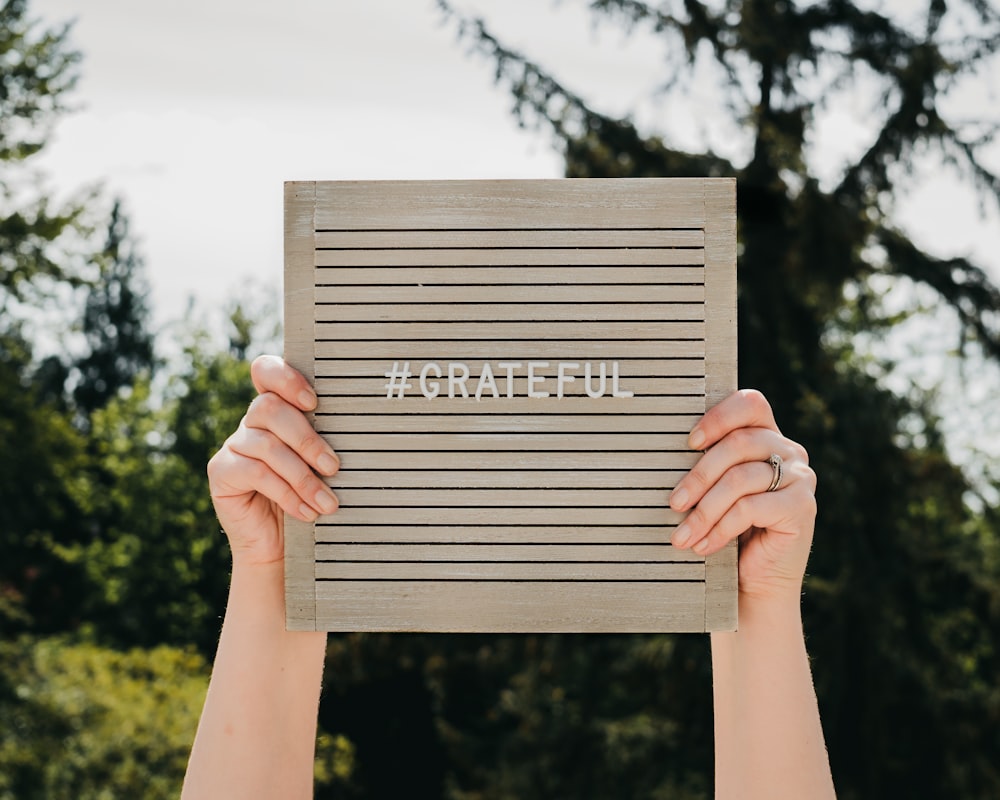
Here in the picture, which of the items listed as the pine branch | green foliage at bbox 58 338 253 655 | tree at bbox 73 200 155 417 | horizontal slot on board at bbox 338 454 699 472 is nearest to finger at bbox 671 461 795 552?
horizontal slot on board at bbox 338 454 699 472

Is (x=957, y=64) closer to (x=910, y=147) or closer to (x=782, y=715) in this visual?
(x=910, y=147)

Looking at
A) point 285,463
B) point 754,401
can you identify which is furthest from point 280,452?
point 754,401

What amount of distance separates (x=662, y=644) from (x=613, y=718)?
2.00 m

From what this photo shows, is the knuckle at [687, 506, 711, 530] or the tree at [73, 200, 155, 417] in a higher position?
the tree at [73, 200, 155, 417]

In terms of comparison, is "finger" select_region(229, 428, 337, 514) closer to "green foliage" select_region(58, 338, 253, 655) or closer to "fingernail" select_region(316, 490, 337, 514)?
"fingernail" select_region(316, 490, 337, 514)

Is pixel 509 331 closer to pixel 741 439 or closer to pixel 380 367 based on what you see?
pixel 380 367

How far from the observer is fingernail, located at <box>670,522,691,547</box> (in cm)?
142

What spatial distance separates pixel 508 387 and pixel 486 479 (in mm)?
148

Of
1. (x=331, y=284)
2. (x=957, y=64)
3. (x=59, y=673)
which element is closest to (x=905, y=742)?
(x=957, y=64)

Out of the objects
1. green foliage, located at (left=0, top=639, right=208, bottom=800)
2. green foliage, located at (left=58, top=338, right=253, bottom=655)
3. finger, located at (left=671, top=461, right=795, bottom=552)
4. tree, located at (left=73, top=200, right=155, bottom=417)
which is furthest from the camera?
tree, located at (left=73, top=200, right=155, bottom=417)

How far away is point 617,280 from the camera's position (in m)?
1.48

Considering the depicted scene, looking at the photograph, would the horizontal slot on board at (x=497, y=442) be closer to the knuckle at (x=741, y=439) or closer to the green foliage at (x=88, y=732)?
the knuckle at (x=741, y=439)

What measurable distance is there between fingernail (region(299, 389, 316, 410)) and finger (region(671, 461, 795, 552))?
0.59 meters

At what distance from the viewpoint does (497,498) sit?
147cm
